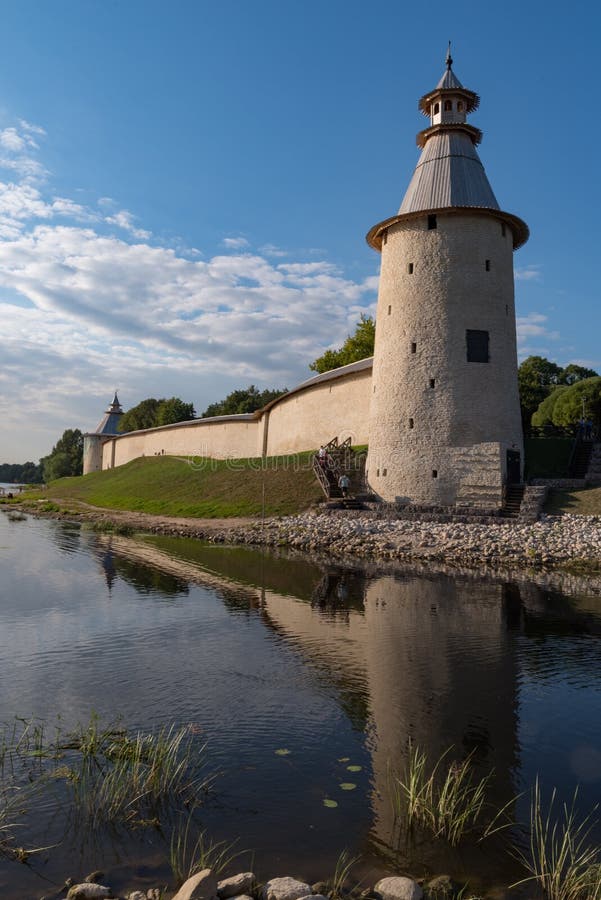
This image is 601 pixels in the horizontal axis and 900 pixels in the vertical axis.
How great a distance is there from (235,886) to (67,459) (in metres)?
87.5

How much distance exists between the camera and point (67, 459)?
8525 cm

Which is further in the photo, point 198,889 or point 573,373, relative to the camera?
point 573,373

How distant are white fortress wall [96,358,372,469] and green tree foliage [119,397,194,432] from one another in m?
13.5

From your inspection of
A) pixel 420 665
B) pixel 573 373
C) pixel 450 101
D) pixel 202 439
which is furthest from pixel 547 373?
pixel 420 665

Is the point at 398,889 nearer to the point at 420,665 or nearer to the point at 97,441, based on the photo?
the point at 420,665

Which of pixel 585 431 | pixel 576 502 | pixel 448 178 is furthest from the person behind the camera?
pixel 585 431

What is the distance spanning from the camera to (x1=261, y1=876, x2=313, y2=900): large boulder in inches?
134

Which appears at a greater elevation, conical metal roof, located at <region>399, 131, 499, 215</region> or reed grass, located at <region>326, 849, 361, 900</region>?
conical metal roof, located at <region>399, 131, 499, 215</region>

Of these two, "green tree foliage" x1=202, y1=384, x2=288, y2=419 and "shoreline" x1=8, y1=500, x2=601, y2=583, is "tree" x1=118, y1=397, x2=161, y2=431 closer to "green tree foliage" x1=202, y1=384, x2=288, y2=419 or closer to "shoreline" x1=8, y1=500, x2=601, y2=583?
"green tree foliage" x1=202, y1=384, x2=288, y2=419

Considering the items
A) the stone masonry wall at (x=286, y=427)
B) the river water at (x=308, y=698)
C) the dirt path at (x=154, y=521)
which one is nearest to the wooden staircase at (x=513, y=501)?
the river water at (x=308, y=698)

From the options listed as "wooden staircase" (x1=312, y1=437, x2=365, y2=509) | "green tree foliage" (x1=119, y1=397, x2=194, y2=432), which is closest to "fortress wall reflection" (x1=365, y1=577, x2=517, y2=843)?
"wooden staircase" (x1=312, y1=437, x2=365, y2=509)

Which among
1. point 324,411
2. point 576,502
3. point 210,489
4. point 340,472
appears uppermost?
point 324,411

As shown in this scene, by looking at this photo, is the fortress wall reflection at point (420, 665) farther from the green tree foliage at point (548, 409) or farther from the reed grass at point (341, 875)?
the green tree foliage at point (548, 409)

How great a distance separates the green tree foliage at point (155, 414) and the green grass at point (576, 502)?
48941 millimetres
